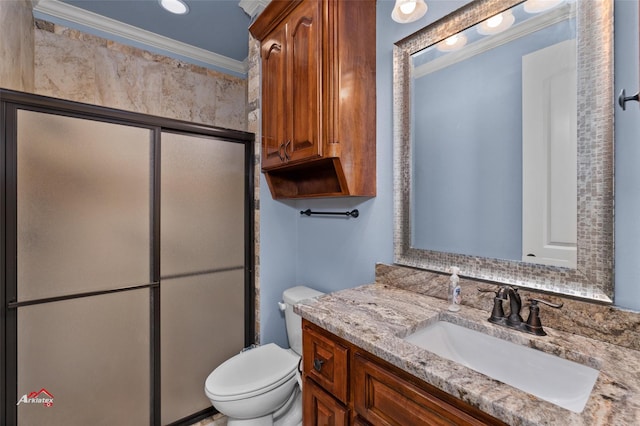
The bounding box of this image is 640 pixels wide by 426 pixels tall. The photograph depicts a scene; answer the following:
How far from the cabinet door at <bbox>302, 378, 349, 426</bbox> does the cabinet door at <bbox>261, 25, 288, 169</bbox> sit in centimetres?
111

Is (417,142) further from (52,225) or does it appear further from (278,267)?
(52,225)

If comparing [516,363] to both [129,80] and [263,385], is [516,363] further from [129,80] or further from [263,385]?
[129,80]

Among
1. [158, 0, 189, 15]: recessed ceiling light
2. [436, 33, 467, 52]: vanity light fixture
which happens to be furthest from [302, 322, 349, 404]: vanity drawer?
[158, 0, 189, 15]: recessed ceiling light

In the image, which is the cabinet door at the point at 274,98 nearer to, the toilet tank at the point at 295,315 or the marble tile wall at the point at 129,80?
the toilet tank at the point at 295,315

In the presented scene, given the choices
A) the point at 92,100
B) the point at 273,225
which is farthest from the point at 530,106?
the point at 92,100

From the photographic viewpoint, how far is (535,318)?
88 cm

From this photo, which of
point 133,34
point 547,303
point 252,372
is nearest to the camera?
point 547,303

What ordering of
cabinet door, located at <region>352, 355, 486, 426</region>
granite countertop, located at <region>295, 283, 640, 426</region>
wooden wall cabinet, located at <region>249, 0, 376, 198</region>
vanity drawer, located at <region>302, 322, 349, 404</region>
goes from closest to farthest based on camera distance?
granite countertop, located at <region>295, 283, 640, 426</region>
cabinet door, located at <region>352, 355, 486, 426</region>
vanity drawer, located at <region>302, 322, 349, 404</region>
wooden wall cabinet, located at <region>249, 0, 376, 198</region>

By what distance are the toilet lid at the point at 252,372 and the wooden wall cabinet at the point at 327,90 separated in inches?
37.3

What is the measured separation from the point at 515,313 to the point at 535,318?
0.05 metres

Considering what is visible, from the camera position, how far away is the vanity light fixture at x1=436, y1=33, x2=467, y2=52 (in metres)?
1.18

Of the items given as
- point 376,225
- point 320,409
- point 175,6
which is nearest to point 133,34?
point 175,6

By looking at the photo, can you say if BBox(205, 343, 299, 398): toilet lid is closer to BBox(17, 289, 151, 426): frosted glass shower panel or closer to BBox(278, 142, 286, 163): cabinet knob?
BBox(17, 289, 151, 426): frosted glass shower panel

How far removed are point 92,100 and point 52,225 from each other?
1.23m
